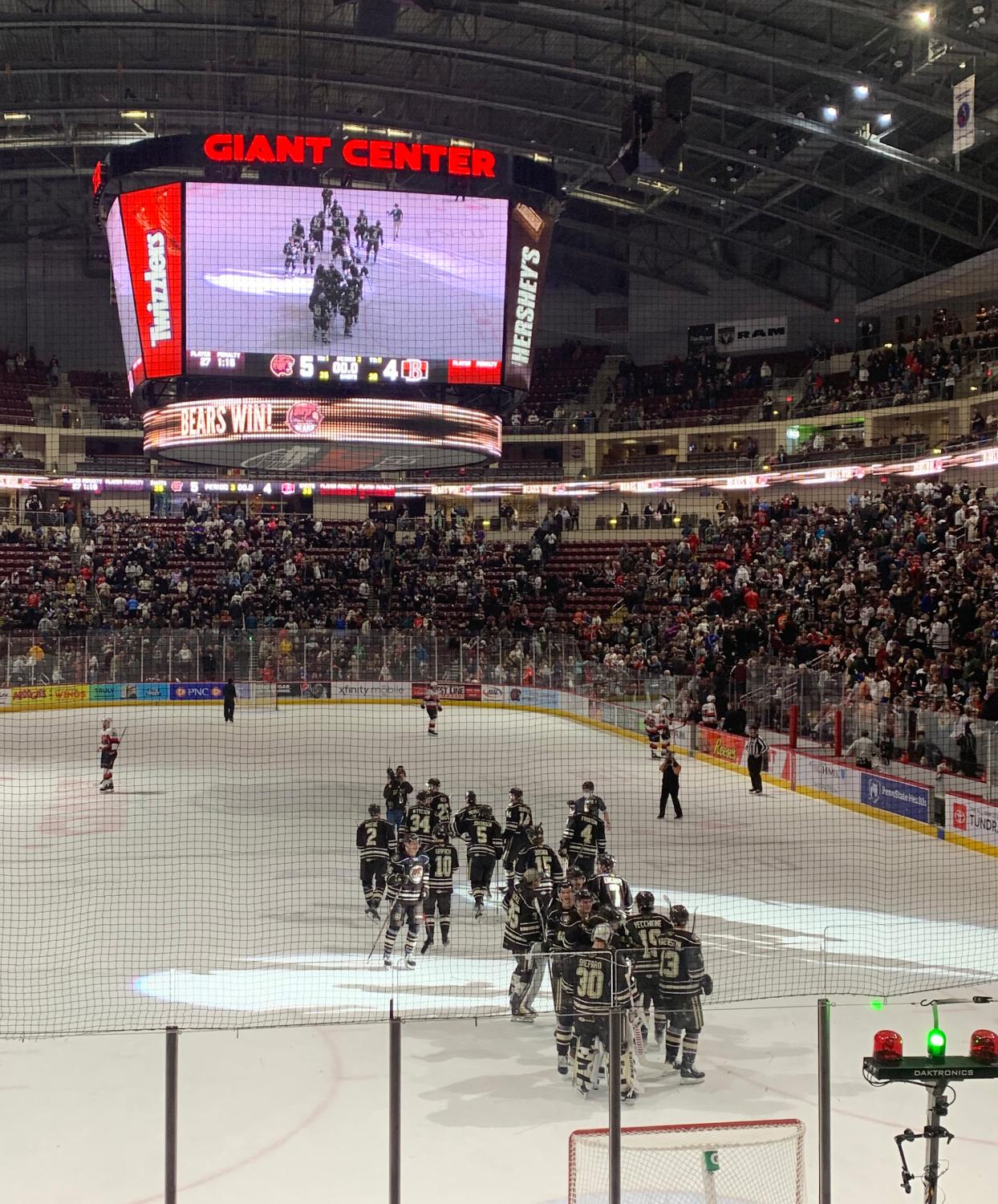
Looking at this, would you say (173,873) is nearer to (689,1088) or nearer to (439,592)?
(689,1088)

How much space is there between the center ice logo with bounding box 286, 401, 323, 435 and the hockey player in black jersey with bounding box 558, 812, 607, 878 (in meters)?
11.8

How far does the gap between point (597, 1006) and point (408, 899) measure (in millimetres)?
3094

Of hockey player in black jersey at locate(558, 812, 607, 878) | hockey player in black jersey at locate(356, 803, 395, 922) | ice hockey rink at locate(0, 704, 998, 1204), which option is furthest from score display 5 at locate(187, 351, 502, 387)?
hockey player in black jersey at locate(356, 803, 395, 922)

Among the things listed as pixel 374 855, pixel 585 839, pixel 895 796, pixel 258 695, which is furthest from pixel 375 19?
pixel 374 855

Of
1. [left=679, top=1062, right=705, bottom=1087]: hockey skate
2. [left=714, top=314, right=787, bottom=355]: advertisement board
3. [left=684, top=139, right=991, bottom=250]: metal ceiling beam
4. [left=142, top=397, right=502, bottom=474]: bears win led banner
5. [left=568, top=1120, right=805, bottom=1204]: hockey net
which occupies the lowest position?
[left=679, top=1062, right=705, bottom=1087]: hockey skate

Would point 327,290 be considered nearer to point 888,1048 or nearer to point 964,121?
point 964,121

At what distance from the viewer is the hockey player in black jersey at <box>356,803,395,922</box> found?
1052 centimetres

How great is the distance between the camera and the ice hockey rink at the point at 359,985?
19.7 feet

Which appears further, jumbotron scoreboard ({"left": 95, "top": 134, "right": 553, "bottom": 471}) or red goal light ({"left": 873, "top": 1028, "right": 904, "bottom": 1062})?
jumbotron scoreboard ({"left": 95, "top": 134, "right": 553, "bottom": 471})

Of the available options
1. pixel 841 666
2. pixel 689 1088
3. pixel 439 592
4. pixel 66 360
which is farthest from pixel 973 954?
pixel 66 360

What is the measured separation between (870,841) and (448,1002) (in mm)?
7278

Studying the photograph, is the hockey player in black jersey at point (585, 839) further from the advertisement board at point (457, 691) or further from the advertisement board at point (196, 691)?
the advertisement board at point (196, 691)

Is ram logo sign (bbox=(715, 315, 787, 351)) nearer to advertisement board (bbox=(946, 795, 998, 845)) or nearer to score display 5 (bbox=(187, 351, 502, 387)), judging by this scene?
score display 5 (bbox=(187, 351, 502, 387))

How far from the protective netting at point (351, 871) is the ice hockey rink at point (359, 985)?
4 cm
